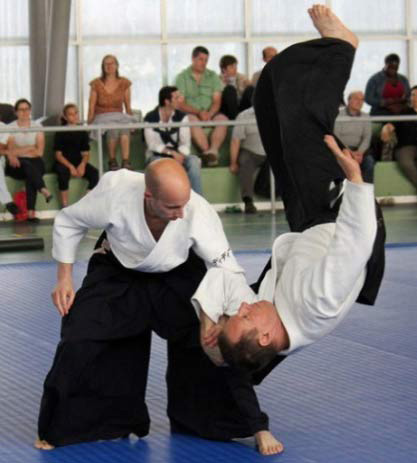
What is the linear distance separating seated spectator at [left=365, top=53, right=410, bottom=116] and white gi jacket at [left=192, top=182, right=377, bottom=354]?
9.15 m

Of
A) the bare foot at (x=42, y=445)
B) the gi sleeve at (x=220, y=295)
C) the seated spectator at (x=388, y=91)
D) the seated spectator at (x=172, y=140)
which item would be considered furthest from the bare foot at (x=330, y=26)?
the seated spectator at (x=388, y=91)

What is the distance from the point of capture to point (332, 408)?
5.11 meters

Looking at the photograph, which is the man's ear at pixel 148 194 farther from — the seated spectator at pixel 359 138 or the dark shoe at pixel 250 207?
the dark shoe at pixel 250 207

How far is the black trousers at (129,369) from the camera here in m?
4.61

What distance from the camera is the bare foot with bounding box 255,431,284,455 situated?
4.48 metres

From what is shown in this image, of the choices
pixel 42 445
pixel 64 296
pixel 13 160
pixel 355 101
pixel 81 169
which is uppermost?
pixel 355 101

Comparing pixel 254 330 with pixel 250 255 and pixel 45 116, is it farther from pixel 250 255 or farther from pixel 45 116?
pixel 45 116

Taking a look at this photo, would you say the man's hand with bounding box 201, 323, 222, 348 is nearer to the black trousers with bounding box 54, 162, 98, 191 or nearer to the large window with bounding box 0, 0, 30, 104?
the black trousers with bounding box 54, 162, 98, 191

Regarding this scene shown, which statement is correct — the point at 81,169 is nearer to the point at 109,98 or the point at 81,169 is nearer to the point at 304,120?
the point at 109,98

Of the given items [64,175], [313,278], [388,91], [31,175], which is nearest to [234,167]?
[64,175]

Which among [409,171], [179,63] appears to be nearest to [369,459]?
[409,171]

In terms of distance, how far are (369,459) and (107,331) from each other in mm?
1122

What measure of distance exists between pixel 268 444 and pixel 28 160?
7320 millimetres

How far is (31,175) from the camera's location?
1155 cm
